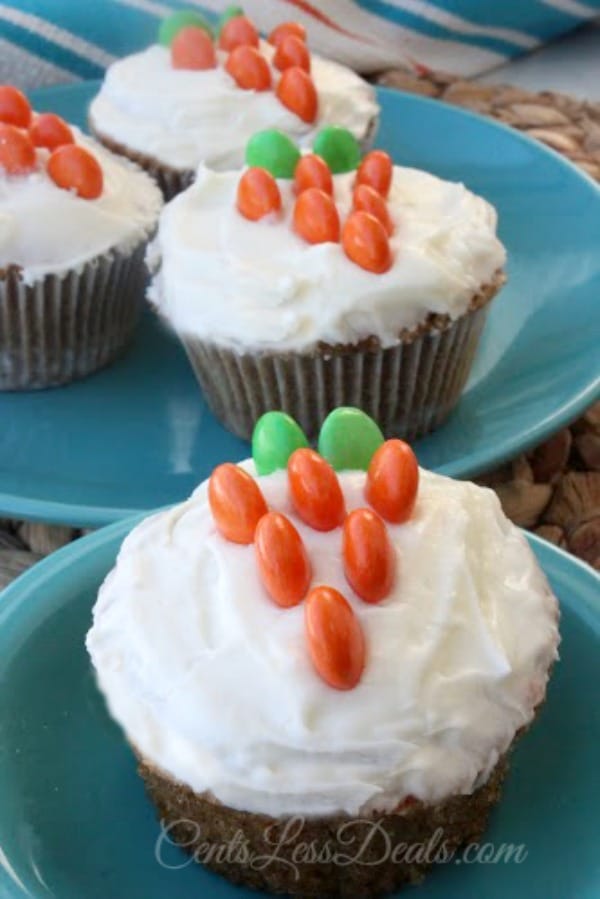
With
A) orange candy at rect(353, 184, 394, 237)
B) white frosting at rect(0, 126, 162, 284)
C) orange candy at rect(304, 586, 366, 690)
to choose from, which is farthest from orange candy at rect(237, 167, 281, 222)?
orange candy at rect(304, 586, 366, 690)

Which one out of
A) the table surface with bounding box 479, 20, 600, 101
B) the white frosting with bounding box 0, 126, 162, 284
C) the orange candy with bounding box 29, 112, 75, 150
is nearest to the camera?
the white frosting with bounding box 0, 126, 162, 284

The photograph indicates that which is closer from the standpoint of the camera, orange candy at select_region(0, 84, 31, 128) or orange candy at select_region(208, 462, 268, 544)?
orange candy at select_region(208, 462, 268, 544)

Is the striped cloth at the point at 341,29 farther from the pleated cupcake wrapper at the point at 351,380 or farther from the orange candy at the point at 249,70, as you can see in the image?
the pleated cupcake wrapper at the point at 351,380

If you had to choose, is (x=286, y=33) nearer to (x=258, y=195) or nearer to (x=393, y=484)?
(x=258, y=195)

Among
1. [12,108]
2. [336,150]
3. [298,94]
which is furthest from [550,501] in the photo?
[12,108]

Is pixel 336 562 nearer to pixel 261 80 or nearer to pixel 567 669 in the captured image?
pixel 567 669

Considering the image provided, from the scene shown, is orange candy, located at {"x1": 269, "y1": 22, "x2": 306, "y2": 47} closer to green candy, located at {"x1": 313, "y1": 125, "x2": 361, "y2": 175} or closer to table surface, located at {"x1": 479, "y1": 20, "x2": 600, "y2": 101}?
green candy, located at {"x1": 313, "y1": 125, "x2": 361, "y2": 175}
